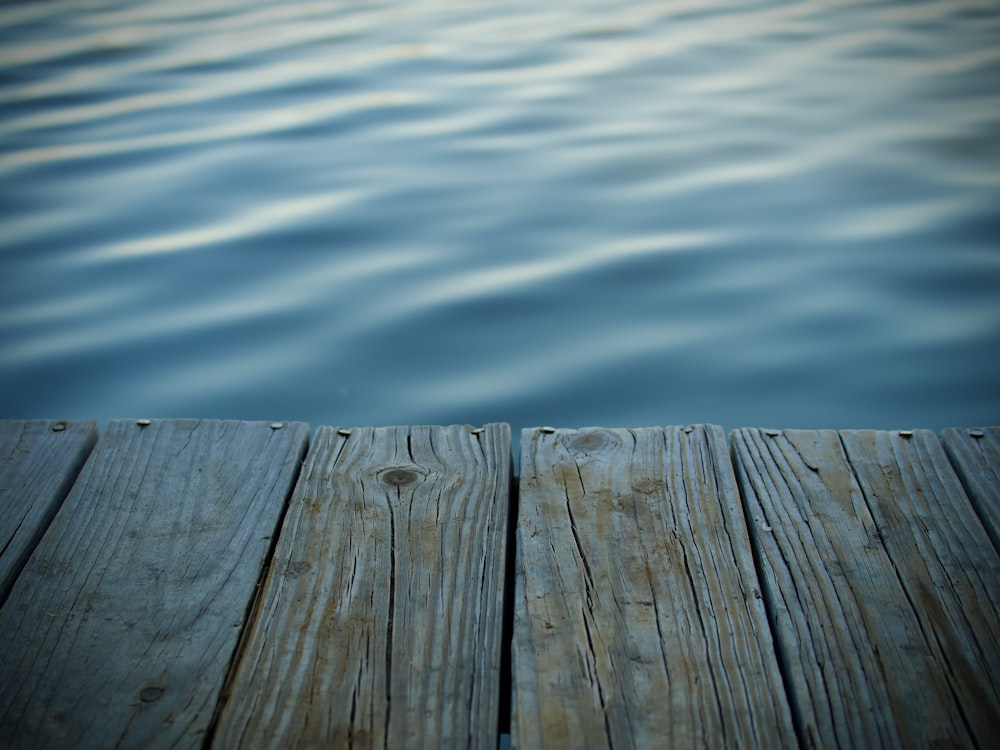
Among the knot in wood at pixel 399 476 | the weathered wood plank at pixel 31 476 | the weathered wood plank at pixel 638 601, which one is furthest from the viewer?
the knot in wood at pixel 399 476

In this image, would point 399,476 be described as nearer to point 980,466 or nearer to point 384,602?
point 384,602

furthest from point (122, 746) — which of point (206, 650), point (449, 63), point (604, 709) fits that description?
point (449, 63)

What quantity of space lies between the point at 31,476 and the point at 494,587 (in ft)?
3.18

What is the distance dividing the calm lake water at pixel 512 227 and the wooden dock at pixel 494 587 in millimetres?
1245

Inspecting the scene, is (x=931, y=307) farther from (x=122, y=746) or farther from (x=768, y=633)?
(x=122, y=746)

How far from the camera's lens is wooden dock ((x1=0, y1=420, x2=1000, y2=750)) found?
150 cm

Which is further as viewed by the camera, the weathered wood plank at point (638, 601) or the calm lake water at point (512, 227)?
the calm lake water at point (512, 227)

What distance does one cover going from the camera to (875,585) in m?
1.74

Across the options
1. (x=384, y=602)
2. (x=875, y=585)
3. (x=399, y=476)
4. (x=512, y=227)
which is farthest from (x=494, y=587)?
(x=512, y=227)

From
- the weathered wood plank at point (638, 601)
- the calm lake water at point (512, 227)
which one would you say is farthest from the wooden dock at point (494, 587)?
the calm lake water at point (512, 227)

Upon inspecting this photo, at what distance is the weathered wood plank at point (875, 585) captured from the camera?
4.89 feet

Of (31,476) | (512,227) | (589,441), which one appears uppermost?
(512,227)

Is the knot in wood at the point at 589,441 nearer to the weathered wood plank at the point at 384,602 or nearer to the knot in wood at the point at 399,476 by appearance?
the weathered wood plank at the point at 384,602

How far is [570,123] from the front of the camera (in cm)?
568
